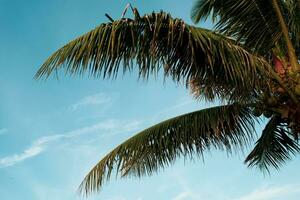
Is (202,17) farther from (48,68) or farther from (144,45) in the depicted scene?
(48,68)

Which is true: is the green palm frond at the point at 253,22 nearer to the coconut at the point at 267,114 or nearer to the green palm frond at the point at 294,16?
the green palm frond at the point at 294,16

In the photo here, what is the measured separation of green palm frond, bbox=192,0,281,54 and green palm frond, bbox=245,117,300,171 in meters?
1.63

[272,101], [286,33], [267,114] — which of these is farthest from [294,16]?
[267,114]

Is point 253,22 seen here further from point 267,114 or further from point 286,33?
point 267,114

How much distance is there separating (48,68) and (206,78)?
2229 millimetres

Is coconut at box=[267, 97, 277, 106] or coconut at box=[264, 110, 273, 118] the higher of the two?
coconut at box=[267, 97, 277, 106]

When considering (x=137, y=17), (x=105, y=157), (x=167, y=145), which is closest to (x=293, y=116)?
(x=167, y=145)

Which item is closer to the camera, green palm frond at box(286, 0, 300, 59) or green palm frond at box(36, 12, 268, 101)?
green palm frond at box(36, 12, 268, 101)

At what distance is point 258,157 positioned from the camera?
9.22 meters

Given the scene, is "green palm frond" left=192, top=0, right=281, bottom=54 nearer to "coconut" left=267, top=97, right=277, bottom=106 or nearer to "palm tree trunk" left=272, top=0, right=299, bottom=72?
"palm tree trunk" left=272, top=0, right=299, bottom=72

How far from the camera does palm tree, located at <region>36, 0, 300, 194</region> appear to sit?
5.75m

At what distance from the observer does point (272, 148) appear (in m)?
8.91

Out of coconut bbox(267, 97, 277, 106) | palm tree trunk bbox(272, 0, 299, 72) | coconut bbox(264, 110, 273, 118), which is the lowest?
coconut bbox(264, 110, 273, 118)

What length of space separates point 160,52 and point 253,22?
5.59 feet
